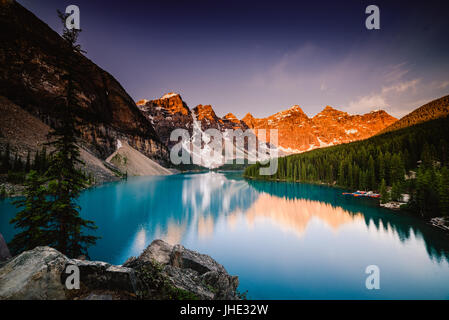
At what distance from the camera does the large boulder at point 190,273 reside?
5954mm

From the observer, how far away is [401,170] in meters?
41.4

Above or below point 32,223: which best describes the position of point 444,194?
below

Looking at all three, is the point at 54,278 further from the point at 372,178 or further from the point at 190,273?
the point at 372,178

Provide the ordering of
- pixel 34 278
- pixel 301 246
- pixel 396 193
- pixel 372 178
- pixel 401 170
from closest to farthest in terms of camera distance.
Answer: pixel 34 278 < pixel 301 246 < pixel 396 193 < pixel 401 170 < pixel 372 178

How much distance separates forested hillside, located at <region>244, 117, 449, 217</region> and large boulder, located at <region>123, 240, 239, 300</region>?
27.0 metres

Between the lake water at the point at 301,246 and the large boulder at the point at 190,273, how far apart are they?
3236 millimetres

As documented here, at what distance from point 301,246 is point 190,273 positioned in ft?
41.4

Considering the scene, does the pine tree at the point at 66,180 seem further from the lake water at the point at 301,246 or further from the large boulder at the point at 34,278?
the lake water at the point at 301,246

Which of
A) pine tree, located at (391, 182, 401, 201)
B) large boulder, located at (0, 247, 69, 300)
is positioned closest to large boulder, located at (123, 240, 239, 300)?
large boulder, located at (0, 247, 69, 300)

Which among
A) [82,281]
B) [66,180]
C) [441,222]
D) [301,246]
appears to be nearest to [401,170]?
[441,222]

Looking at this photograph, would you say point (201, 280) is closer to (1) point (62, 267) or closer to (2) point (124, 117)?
(1) point (62, 267)

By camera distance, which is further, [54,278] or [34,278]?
[54,278]

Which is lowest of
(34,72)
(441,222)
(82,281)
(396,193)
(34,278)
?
(441,222)

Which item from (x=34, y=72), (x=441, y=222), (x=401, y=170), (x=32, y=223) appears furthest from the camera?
(x=34, y=72)
